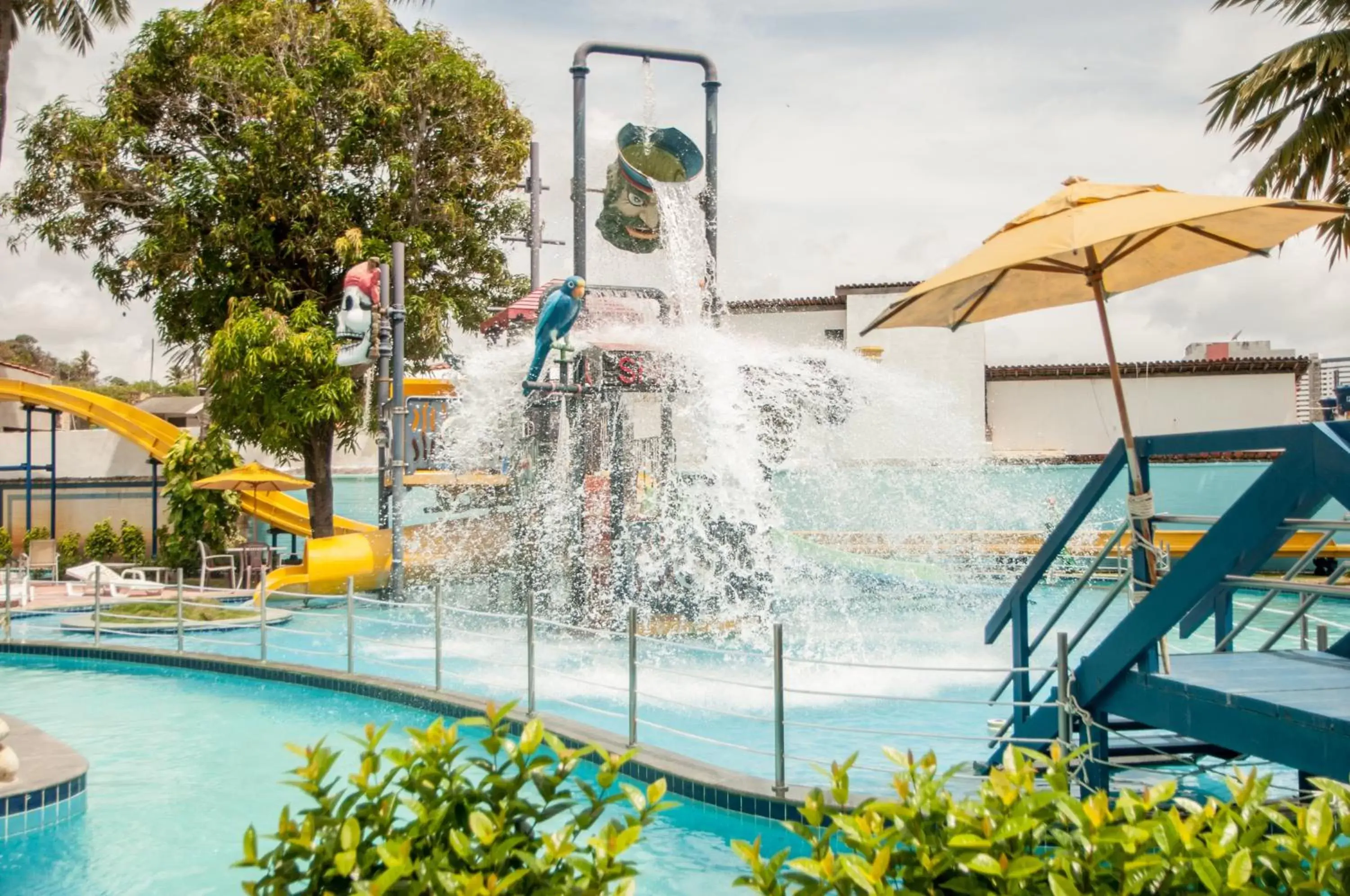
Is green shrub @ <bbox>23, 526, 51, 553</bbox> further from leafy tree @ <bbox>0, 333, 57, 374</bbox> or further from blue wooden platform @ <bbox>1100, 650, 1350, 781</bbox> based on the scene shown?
leafy tree @ <bbox>0, 333, 57, 374</bbox>

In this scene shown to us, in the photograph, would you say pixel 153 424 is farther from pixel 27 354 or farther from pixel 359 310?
pixel 27 354

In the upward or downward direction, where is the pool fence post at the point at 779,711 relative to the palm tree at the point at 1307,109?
downward

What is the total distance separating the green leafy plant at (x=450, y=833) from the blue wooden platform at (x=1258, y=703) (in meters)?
2.77

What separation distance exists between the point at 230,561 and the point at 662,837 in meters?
14.5

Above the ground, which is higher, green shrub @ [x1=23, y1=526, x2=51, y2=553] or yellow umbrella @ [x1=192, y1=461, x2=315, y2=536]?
yellow umbrella @ [x1=192, y1=461, x2=315, y2=536]

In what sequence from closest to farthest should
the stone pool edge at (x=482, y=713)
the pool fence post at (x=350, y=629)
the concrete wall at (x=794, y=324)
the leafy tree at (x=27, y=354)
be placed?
the stone pool edge at (x=482, y=713) → the pool fence post at (x=350, y=629) → the concrete wall at (x=794, y=324) → the leafy tree at (x=27, y=354)

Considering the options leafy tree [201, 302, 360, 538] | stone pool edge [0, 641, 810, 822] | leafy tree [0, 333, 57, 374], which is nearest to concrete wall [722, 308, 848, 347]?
leafy tree [201, 302, 360, 538]

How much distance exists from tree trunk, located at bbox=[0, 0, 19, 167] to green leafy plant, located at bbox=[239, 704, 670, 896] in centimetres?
1809

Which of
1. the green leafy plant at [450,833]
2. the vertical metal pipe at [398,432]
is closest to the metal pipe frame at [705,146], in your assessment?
the vertical metal pipe at [398,432]

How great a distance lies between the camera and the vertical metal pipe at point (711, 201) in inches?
550

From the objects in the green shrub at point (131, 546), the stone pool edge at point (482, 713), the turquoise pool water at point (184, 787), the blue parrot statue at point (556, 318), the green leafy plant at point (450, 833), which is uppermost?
the blue parrot statue at point (556, 318)

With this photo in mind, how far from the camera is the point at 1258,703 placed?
14.4 feet

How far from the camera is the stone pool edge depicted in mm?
6309

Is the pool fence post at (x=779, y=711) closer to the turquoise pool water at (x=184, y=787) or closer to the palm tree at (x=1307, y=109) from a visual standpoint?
the turquoise pool water at (x=184, y=787)
